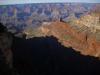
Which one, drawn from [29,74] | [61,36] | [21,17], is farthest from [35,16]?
[29,74]

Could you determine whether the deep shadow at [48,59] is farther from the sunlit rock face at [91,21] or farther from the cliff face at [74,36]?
the sunlit rock face at [91,21]

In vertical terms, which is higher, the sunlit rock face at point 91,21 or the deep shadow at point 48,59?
the sunlit rock face at point 91,21

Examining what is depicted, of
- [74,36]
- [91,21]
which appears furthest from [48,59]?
[91,21]

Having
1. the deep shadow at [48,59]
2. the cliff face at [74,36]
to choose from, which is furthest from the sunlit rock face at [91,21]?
the deep shadow at [48,59]

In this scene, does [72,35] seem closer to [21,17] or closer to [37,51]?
[37,51]

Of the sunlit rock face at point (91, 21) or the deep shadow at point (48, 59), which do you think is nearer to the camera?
the deep shadow at point (48, 59)

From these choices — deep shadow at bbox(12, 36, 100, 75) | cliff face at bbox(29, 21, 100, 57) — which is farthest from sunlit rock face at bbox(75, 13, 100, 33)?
deep shadow at bbox(12, 36, 100, 75)

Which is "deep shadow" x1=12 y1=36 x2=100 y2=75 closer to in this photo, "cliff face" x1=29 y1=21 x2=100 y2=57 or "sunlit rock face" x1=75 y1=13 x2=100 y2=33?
"cliff face" x1=29 y1=21 x2=100 y2=57

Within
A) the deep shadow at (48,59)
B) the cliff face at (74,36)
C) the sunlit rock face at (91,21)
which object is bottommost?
the deep shadow at (48,59)
